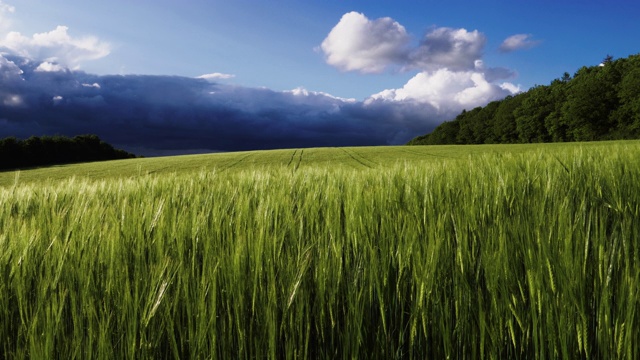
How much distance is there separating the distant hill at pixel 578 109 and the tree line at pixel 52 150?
56200mm

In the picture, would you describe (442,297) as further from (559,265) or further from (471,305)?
(559,265)

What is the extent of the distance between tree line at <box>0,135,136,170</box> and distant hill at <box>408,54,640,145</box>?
56200 millimetres

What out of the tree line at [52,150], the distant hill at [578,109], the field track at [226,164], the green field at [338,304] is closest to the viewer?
the green field at [338,304]

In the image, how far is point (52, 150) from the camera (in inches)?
1578

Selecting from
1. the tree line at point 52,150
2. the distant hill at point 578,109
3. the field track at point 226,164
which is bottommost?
the field track at point 226,164

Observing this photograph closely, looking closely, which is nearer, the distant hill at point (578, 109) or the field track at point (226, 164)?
the field track at point (226, 164)

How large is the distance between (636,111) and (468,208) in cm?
5328

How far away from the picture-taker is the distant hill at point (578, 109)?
43438 mm

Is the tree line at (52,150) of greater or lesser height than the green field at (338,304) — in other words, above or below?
above

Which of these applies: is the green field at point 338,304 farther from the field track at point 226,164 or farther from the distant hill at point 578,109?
the distant hill at point 578,109

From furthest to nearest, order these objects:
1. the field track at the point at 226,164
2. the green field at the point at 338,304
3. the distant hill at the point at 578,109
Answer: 1. the distant hill at the point at 578,109
2. the field track at the point at 226,164
3. the green field at the point at 338,304

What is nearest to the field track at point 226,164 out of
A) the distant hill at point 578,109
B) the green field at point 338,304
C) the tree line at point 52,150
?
the green field at point 338,304

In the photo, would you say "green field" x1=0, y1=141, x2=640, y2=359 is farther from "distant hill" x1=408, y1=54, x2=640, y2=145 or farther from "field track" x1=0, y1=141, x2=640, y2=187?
"distant hill" x1=408, y1=54, x2=640, y2=145

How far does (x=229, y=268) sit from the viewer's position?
864 millimetres
